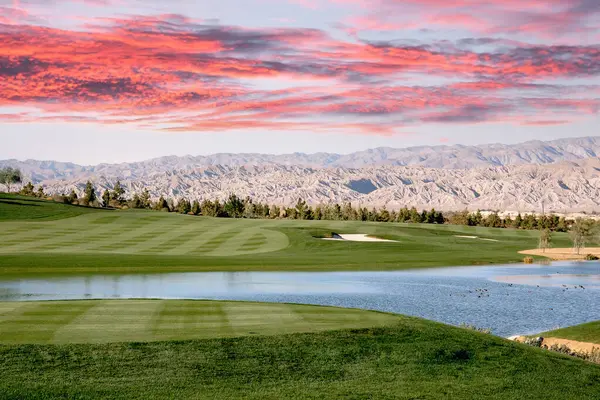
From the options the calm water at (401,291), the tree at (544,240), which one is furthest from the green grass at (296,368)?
the tree at (544,240)

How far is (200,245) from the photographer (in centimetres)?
7469

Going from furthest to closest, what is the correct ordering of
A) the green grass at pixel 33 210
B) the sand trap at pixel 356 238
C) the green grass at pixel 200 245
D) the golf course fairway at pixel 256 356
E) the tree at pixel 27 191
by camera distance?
1. the tree at pixel 27 191
2. the green grass at pixel 33 210
3. the sand trap at pixel 356 238
4. the green grass at pixel 200 245
5. the golf course fairway at pixel 256 356

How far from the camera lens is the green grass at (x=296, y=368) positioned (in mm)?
14320

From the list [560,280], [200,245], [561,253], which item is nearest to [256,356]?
[560,280]

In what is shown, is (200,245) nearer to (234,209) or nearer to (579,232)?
(579,232)

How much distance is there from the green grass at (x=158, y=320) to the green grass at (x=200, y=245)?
106 feet

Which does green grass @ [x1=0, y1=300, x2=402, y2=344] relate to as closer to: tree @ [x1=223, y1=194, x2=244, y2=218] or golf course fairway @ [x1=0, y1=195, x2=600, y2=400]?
golf course fairway @ [x1=0, y1=195, x2=600, y2=400]

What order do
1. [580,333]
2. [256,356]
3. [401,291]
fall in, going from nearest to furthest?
[256,356], [580,333], [401,291]

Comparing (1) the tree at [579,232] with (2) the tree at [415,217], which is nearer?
(1) the tree at [579,232]

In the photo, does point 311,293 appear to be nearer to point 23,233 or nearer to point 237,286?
point 237,286

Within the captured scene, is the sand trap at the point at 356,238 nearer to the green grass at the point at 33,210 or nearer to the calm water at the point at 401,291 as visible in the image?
the calm water at the point at 401,291

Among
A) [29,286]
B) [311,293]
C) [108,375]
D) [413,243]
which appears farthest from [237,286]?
[413,243]

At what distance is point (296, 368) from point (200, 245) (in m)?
59.7

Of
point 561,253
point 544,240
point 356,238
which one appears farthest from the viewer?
point 544,240
